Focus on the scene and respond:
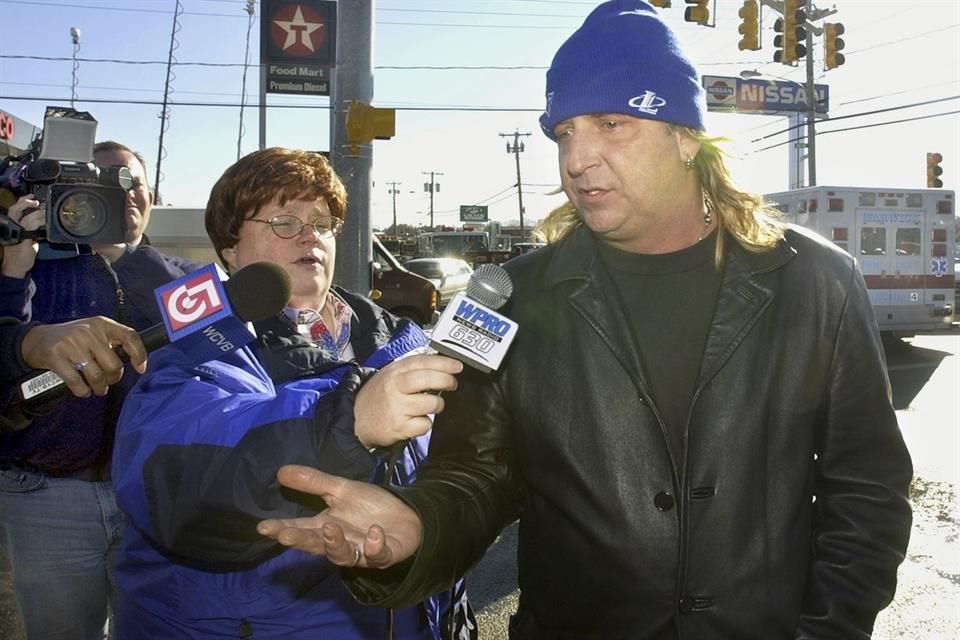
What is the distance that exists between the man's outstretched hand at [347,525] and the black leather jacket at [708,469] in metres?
0.12

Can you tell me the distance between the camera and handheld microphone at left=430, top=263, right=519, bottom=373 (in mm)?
1554

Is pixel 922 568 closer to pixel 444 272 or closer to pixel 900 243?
pixel 900 243

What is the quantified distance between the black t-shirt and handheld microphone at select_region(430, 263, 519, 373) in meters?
0.48

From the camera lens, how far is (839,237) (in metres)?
13.6

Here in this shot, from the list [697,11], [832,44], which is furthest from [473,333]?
[832,44]

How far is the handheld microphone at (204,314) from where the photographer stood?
1.76 metres

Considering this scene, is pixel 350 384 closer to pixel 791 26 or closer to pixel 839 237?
pixel 839 237

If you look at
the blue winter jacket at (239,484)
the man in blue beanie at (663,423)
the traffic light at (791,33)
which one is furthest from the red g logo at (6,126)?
the traffic light at (791,33)

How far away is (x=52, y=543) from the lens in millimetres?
2699

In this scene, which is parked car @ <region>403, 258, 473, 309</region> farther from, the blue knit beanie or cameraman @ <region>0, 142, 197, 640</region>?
the blue knit beanie

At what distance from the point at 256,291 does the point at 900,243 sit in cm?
1423

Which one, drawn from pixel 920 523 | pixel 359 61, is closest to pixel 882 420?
pixel 920 523

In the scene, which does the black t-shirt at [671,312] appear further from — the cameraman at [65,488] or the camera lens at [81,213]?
the cameraman at [65,488]

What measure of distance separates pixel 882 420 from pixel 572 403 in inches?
28.2
